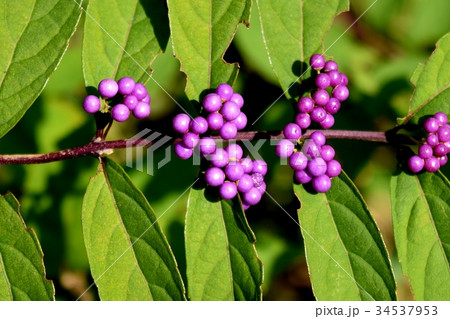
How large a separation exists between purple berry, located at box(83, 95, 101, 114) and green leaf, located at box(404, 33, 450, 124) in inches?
74.5

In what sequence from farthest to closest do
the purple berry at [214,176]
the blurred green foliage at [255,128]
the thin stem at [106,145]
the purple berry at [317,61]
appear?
the blurred green foliage at [255,128] < the purple berry at [317,61] < the thin stem at [106,145] < the purple berry at [214,176]

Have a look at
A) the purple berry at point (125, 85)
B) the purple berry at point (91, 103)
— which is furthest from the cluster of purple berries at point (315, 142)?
the purple berry at point (91, 103)

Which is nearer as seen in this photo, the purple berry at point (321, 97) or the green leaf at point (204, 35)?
the green leaf at point (204, 35)

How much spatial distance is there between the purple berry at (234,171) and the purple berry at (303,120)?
449 mm

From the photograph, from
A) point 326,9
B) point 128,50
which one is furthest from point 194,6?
point 326,9

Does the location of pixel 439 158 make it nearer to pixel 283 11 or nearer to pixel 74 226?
pixel 283 11

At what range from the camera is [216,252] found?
2857 mm

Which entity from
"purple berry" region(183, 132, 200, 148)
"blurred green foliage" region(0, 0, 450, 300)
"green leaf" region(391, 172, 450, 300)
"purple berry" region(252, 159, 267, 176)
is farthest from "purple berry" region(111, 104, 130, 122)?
"green leaf" region(391, 172, 450, 300)

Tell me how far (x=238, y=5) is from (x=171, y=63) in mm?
2073

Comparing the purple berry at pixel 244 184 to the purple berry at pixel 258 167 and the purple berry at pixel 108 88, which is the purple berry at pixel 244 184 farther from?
the purple berry at pixel 108 88

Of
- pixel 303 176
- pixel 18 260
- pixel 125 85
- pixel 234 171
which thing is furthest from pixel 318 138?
A: pixel 18 260

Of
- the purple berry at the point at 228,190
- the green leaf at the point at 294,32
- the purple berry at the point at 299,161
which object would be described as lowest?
the purple berry at the point at 228,190

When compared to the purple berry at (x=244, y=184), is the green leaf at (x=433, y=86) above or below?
above

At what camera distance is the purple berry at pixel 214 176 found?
276 cm
